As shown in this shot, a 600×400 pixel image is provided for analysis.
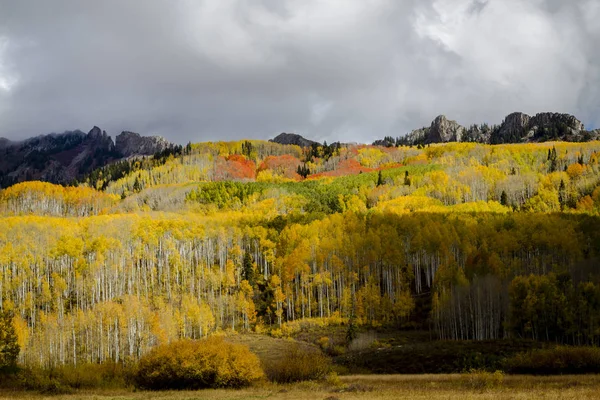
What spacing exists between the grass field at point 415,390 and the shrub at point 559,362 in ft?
19.6

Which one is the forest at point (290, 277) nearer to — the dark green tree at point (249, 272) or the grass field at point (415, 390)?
the dark green tree at point (249, 272)

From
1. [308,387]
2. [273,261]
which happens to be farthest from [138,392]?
[273,261]

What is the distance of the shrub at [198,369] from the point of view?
52.1 metres

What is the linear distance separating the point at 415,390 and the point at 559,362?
58.8ft

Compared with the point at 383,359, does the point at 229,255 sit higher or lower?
higher

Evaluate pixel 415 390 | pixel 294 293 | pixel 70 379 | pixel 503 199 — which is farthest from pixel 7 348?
pixel 503 199

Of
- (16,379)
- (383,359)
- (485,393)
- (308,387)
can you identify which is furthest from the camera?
(383,359)

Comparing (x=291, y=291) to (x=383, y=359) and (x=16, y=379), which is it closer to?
(x=383, y=359)

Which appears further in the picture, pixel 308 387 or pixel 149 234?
pixel 149 234

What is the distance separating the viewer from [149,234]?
148250 mm

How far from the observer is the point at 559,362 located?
4997 centimetres

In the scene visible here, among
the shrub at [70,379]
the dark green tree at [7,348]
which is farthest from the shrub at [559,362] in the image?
the dark green tree at [7,348]

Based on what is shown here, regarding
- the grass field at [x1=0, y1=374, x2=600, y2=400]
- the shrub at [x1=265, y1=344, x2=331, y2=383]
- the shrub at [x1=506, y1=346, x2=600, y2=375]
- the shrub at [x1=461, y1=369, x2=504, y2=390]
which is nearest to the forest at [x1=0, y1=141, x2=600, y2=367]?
the shrub at [x1=506, y1=346, x2=600, y2=375]

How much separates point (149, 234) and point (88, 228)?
20148 mm
